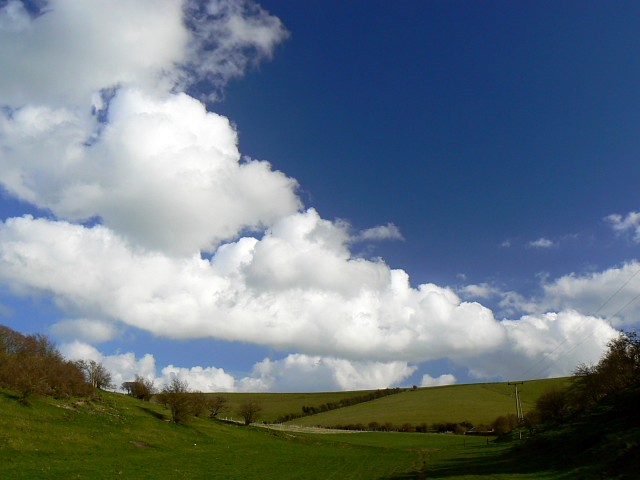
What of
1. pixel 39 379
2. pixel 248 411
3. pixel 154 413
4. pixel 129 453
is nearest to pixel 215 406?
pixel 248 411

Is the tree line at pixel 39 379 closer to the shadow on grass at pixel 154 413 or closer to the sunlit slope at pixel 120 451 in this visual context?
the sunlit slope at pixel 120 451

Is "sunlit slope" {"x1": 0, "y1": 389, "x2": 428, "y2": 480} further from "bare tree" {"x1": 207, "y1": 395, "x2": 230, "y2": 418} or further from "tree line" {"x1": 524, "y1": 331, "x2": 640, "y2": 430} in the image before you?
"tree line" {"x1": 524, "y1": 331, "x2": 640, "y2": 430}

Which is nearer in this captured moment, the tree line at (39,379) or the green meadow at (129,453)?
the green meadow at (129,453)

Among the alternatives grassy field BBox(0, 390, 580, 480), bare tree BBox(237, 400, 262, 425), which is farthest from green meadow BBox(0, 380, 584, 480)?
bare tree BBox(237, 400, 262, 425)

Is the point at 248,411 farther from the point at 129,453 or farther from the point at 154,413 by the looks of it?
the point at 129,453

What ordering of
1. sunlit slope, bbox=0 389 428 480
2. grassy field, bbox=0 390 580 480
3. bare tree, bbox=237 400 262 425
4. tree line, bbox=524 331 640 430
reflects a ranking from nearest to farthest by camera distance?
1. sunlit slope, bbox=0 389 428 480
2. grassy field, bbox=0 390 580 480
3. tree line, bbox=524 331 640 430
4. bare tree, bbox=237 400 262 425

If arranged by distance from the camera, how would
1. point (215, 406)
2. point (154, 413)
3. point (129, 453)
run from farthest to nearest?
1. point (215, 406)
2. point (154, 413)
3. point (129, 453)

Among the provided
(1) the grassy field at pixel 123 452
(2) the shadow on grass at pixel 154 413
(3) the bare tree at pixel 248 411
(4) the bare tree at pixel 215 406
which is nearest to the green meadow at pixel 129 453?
(1) the grassy field at pixel 123 452

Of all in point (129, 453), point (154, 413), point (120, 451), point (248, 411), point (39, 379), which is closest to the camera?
point (129, 453)

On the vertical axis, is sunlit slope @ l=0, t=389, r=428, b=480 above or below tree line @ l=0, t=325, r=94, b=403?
below

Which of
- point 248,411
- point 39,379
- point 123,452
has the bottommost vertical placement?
point 123,452

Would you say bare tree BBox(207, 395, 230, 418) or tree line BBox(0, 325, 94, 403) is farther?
bare tree BBox(207, 395, 230, 418)

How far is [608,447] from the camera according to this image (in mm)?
40688

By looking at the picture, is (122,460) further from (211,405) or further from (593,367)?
(593,367)
